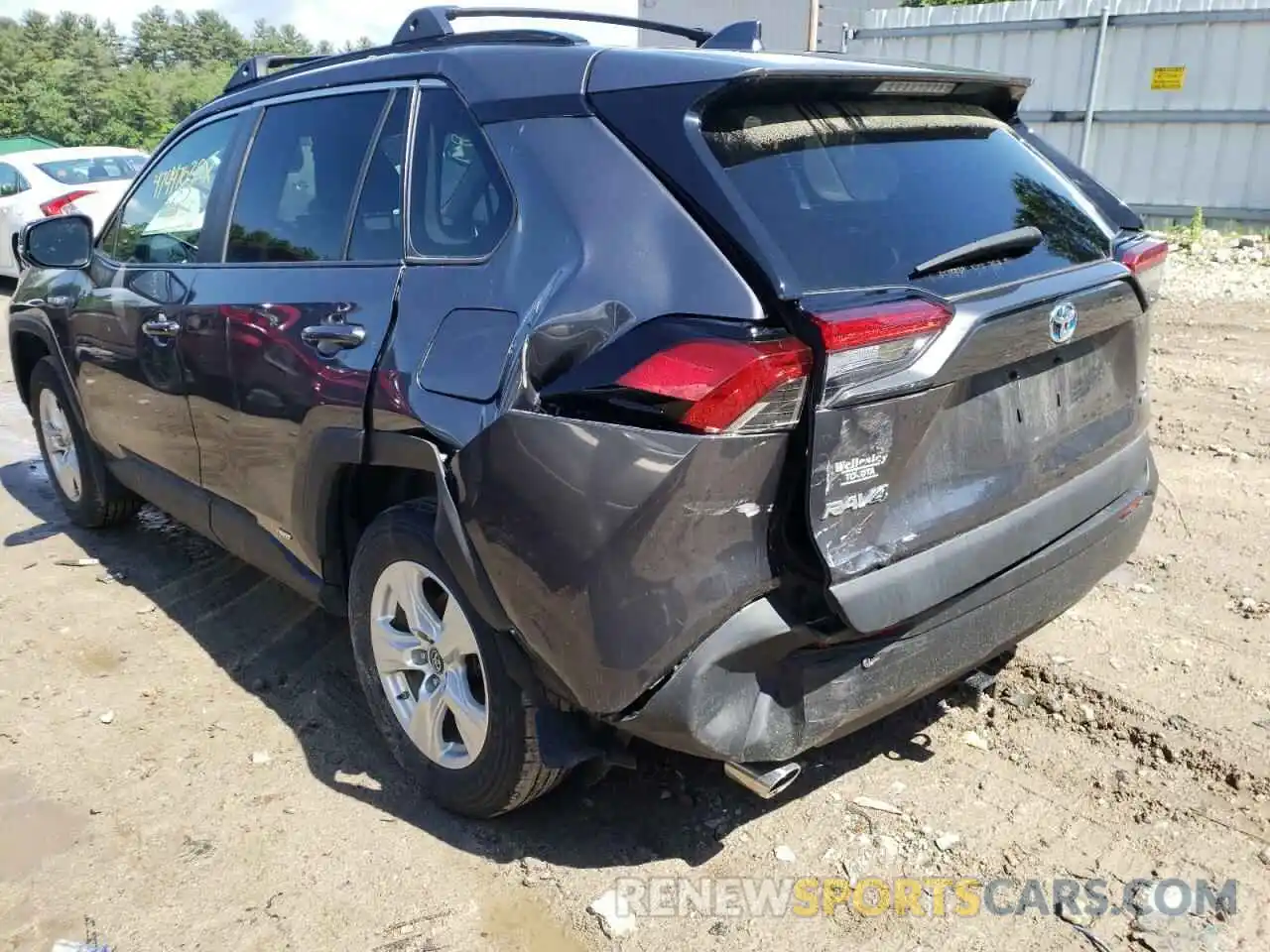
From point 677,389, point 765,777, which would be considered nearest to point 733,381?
point 677,389

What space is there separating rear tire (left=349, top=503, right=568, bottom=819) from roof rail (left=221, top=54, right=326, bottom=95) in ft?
6.74

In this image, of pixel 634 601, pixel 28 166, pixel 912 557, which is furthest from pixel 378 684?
pixel 28 166

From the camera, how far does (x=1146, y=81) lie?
1120cm

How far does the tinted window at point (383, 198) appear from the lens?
288cm

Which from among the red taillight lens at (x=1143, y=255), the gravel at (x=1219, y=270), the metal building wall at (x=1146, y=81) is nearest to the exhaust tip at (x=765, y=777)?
the red taillight lens at (x=1143, y=255)

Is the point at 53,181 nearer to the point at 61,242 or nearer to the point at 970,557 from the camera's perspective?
the point at 61,242

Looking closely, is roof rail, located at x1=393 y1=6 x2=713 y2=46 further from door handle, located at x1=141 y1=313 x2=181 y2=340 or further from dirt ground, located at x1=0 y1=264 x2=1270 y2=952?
dirt ground, located at x1=0 y1=264 x2=1270 y2=952

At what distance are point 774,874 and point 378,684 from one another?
1.23 m

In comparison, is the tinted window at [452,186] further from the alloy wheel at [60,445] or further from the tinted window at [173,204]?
the alloy wheel at [60,445]

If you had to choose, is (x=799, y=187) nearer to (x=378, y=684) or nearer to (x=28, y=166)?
(x=378, y=684)

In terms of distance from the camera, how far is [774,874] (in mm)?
2639

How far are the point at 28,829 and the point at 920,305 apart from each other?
2.71 meters

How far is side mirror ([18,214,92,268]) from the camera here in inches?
174

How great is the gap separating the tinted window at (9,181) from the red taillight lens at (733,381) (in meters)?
12.1
